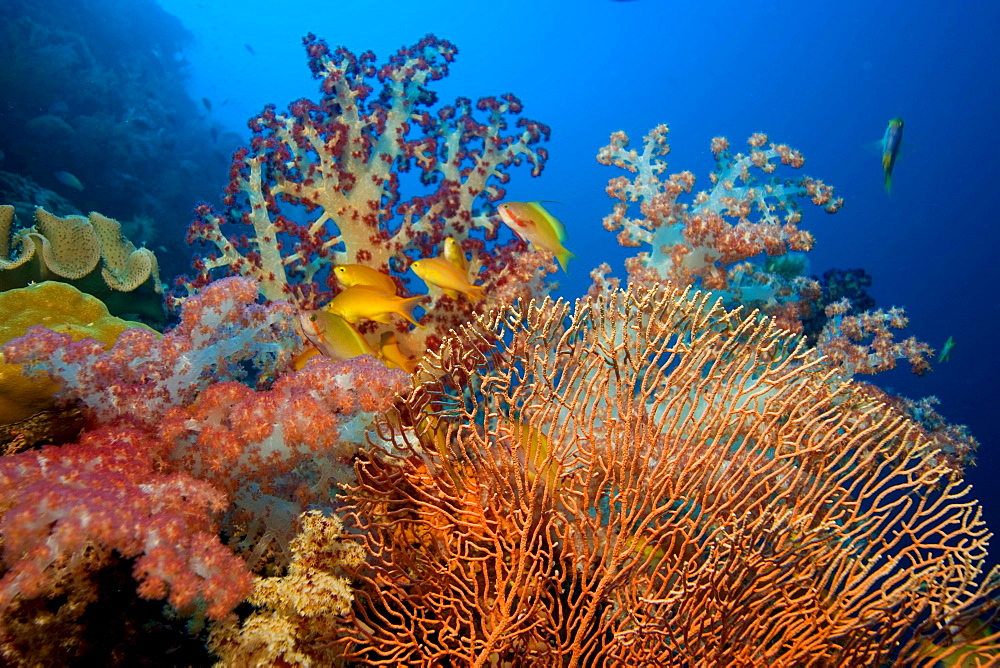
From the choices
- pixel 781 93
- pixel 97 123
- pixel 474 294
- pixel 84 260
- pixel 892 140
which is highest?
pixel 781 93

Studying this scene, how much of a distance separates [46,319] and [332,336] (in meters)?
1.68

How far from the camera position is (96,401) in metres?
2.23

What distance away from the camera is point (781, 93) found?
8494cm

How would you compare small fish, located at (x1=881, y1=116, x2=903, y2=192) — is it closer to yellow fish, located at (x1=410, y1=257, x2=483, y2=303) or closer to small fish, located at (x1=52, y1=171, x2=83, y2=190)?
yellow fish, located at (x1=410, y1=257, x2=483, y2=303)

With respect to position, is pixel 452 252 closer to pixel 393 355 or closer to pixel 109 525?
pixel 393 355

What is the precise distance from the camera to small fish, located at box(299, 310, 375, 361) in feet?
11.6

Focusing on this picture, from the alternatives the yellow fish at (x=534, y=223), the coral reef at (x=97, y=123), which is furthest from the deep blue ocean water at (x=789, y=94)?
the yellow fish at (x=534, y=223)

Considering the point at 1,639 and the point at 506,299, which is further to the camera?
the point at 506,299

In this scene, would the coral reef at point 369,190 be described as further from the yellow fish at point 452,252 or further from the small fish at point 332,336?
the small fish at point 332,336

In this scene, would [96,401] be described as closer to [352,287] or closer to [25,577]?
[25,577]

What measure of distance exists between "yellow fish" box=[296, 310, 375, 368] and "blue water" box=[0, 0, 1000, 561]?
70.6ft

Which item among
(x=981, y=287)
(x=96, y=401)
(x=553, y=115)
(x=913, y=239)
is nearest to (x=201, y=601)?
(x=96, y=401)

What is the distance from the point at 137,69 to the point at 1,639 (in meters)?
30.1

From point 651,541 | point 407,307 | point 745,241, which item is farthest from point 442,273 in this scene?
point 745,241
